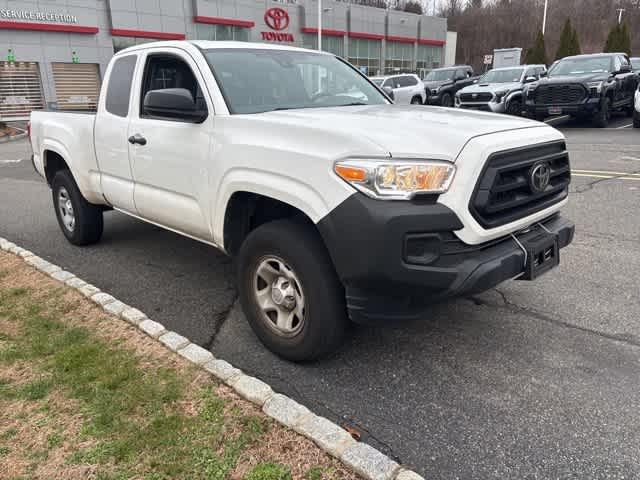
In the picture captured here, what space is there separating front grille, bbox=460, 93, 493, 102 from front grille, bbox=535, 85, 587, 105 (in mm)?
2162

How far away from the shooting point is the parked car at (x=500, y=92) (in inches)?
642

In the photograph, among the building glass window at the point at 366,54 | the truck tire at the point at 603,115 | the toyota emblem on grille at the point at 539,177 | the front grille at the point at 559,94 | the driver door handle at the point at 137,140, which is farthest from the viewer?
the building glass window at the point at 366,54

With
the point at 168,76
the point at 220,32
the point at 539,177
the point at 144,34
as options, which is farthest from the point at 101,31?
the point at 539,177

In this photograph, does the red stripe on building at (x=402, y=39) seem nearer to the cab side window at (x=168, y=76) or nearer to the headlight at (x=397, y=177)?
the cab side window at (x=168, y=76)

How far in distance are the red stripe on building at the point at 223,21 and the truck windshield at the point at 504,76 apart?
22.5 metres

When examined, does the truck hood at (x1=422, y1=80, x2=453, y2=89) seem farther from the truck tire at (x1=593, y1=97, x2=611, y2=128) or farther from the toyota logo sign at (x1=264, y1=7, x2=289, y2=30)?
the toyota logo sign at (x1=264, y1=7, x2=289, y2=30)

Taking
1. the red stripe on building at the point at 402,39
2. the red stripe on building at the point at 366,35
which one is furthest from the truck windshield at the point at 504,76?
the red stripe on building at the point at 402,39

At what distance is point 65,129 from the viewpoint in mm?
5301

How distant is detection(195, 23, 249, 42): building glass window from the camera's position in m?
34.8

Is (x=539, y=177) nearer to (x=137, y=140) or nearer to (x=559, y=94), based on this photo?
(x=137, y=140)

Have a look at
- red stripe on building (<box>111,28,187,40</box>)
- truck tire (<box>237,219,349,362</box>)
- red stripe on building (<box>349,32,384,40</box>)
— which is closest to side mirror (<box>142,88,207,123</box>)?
truck tire (<box>237,219,349,362</box>)

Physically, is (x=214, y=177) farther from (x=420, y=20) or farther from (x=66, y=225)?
(x=420, y=20)

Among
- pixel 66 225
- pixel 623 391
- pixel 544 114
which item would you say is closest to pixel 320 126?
pixel 623 391

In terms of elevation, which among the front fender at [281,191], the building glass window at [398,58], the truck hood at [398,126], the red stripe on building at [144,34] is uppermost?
the red stripe on building at [144,34]
